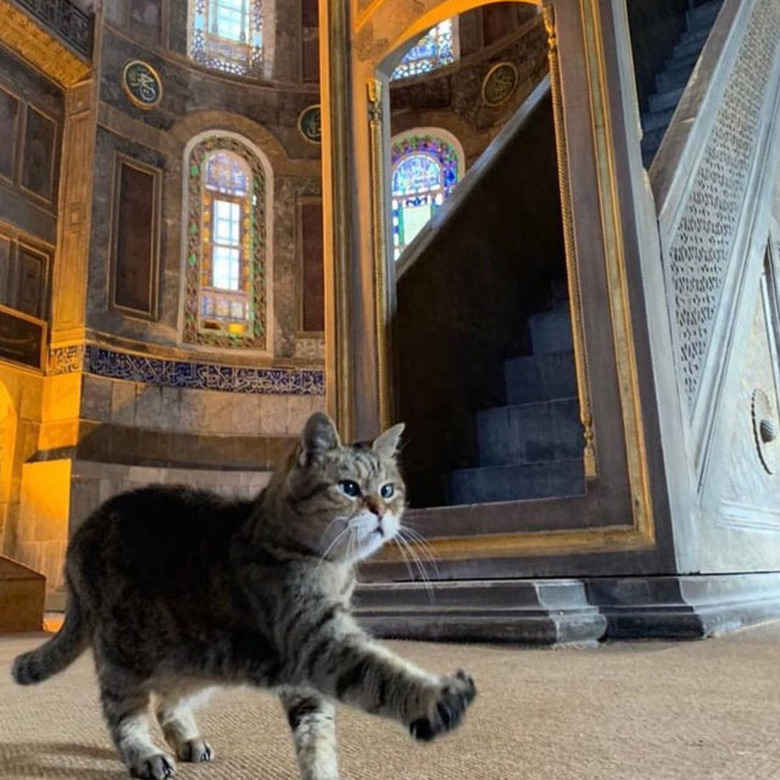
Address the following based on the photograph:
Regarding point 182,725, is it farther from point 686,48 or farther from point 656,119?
point 686,48

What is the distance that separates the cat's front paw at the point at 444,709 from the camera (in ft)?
2.39

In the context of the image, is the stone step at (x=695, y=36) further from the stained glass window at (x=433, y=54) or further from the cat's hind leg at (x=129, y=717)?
the stained glass window at (x=433, y=54)

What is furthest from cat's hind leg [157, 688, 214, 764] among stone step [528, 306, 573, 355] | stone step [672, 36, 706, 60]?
stone step [672, 36, 706, 60]

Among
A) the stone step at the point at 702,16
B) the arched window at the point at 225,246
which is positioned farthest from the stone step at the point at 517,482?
the arched window at the point at 225,246

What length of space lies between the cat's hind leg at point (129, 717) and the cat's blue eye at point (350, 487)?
1.30 feet

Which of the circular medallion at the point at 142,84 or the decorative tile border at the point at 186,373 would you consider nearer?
the decorative tile border at the point at 186,373

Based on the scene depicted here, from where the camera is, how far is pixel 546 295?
461 cm

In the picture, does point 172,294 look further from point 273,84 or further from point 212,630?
point 212,630

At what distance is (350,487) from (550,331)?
342cm

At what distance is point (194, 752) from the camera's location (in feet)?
3.68

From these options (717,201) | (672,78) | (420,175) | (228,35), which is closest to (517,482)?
(717,201)

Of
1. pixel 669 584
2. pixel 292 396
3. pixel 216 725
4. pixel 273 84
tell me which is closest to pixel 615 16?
pixel 669 584

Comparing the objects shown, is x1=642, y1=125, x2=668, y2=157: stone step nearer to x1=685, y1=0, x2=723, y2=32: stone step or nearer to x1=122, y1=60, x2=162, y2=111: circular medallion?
x1=685, y1=0, x2=723, y2=32: stone step

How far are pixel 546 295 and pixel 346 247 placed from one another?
4.74 ft
